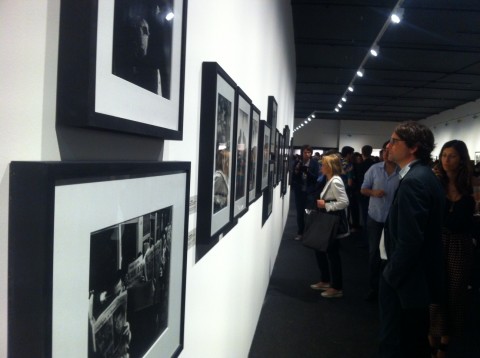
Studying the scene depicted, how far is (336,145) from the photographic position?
71.9 ft

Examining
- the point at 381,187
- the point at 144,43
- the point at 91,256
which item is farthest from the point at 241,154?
the point at 381,187

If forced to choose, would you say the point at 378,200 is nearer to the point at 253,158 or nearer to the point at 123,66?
the point at 253,158

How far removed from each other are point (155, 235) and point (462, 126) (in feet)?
54.5

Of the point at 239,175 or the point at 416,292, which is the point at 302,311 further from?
the point at 239,175

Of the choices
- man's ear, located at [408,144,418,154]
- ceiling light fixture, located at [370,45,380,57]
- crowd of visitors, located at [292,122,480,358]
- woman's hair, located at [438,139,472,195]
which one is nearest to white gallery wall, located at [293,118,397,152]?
ceiling light fixture, located at [370,45,380,57]

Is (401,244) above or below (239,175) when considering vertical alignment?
below

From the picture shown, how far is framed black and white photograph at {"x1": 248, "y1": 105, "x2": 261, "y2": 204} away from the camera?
233cm

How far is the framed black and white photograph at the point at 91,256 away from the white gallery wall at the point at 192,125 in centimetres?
3

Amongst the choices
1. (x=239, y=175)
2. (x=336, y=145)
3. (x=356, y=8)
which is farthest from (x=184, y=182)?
(x=336, y=145)

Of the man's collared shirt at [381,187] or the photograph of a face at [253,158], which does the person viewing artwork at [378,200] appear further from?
the photograph of a face at [253,158]

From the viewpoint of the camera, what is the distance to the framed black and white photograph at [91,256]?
498 millimetres

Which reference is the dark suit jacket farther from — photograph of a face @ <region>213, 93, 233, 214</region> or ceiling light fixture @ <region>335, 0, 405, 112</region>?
ceiling light fixture @ <region>335, 0, 405, 112</region>

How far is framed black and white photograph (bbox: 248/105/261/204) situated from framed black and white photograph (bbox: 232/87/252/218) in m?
0.10

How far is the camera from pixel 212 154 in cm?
136
